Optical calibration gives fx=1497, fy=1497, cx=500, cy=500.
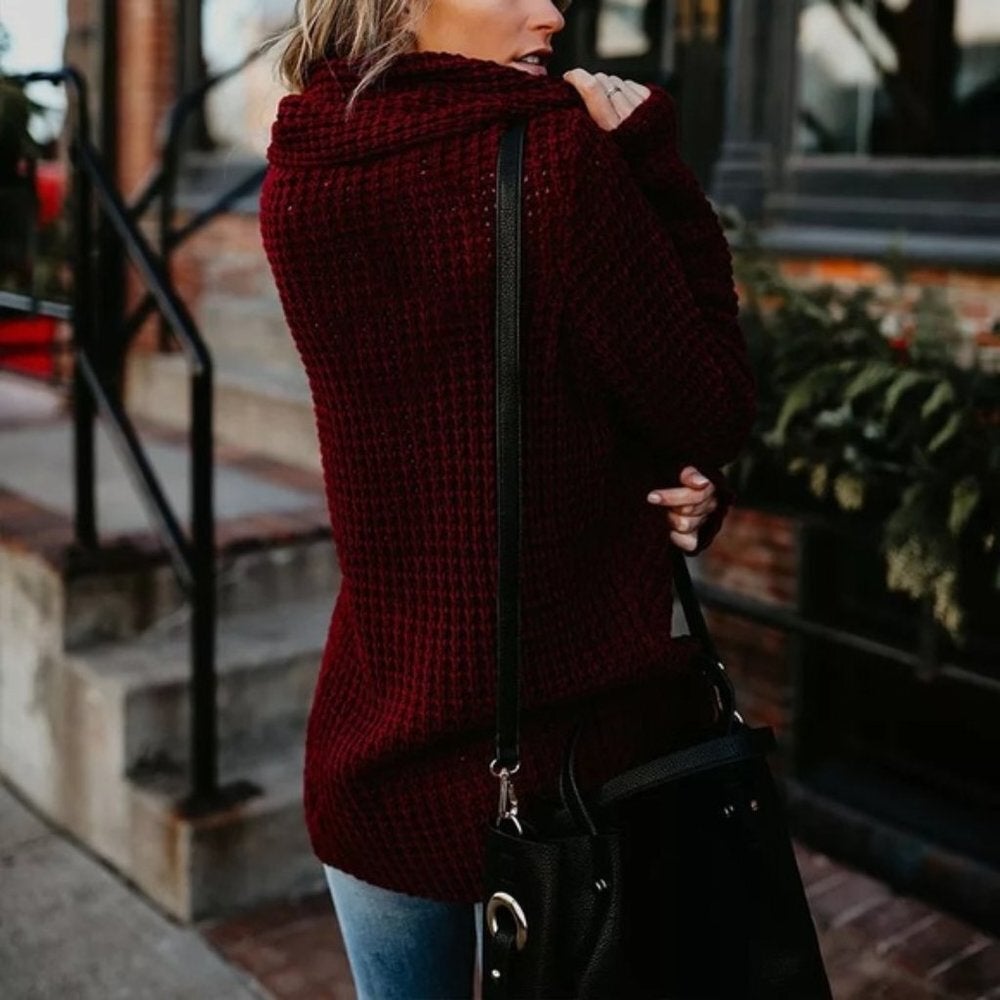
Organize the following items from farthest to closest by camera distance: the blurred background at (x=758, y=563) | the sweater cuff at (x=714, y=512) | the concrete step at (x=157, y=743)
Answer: the concrete step at (x=157, y=743) → the blurred background at (x=758, y=563) → the sweater cuff at (x=714, y=512)

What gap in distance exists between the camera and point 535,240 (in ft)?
4.80

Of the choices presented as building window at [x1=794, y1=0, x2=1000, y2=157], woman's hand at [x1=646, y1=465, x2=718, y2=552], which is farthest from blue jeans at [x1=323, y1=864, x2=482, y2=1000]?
building window at [x1=794, y1=0, x2=1000, y2=157]

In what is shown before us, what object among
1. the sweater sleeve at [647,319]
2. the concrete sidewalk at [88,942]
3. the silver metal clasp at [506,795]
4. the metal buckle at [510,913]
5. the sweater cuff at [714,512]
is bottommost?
the concrete sidewalk at [88,942]

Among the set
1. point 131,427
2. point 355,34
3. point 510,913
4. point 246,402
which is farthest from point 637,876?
point 246,402

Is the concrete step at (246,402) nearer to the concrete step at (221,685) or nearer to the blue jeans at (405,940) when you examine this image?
the concrete step at (221,685)

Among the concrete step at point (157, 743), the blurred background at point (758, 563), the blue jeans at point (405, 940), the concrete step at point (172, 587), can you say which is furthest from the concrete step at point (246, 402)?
the blue jeans at point (405, 940)

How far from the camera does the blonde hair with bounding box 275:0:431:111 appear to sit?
1.60 meters

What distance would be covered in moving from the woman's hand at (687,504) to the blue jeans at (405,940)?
506 millimetres

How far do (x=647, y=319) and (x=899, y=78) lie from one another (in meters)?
3.55

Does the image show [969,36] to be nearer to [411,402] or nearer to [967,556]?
[967,556]

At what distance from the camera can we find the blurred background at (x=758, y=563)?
11.3 ft

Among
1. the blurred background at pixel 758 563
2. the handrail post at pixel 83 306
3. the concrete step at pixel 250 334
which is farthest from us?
the concrete step at pixel 250 334

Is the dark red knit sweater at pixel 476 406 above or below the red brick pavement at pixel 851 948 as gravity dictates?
above

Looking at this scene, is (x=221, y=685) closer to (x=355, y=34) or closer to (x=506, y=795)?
(x=506, y=795)
